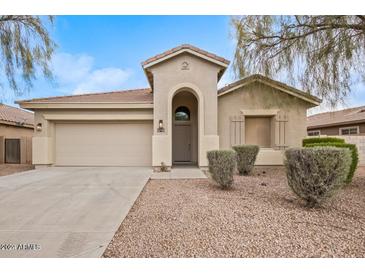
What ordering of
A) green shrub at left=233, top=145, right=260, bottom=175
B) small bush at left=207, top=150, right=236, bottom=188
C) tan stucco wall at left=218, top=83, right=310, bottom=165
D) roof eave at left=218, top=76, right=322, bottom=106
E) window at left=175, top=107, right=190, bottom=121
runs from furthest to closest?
window at left=175, top=107, right=190, bottom=121 → tan stucco wall at left=218, top=83, right=310, bottom=165 → green shrub at left=233, top=145, right=260, bottom=175 → roof eave at left=218, top=76, right=322, bottom=106 → small bush at left=207, top=150, right=236, bottom=188

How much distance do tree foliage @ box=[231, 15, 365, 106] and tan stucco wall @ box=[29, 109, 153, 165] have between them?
604cm

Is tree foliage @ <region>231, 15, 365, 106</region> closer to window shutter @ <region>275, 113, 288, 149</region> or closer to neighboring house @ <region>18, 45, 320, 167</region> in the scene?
neighboring house @ <region>18, 45, 320, 167</region>

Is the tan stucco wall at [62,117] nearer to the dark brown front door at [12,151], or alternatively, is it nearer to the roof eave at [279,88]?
the roof eave at [279,88]

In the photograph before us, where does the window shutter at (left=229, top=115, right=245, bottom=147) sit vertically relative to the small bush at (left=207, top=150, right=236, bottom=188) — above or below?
above

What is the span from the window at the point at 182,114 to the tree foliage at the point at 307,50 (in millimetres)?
5661

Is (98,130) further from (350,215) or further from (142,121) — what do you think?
(350,215)

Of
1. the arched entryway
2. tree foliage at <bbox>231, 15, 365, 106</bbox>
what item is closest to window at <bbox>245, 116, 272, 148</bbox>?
the arched entryway

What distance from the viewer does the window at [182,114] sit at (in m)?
14.3

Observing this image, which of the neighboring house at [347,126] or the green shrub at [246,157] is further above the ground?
the neighboring house at [347,126]

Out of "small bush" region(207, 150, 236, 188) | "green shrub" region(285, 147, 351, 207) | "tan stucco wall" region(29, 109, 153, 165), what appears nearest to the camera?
"green shrub" region(285, 147, 351, 207)

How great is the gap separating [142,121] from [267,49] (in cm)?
729

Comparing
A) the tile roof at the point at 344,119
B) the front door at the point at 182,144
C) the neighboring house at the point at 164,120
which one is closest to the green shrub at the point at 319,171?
the neighboring house at the point at 164,120

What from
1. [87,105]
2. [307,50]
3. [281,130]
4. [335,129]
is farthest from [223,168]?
[335,129]

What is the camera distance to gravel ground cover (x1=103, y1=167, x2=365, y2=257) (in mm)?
3426
